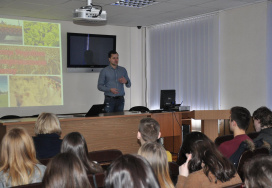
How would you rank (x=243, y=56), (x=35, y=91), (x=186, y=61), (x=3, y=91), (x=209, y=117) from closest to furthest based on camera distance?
(x=209, y=117)
(x=243, y=56)
(x=3, y=91)
(x=35, y=91)
(x=186, y=61)

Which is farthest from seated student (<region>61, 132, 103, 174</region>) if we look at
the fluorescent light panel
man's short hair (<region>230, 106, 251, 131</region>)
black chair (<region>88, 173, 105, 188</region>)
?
the fluorescent light panel

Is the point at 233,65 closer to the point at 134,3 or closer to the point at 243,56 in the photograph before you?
the point at 243,56

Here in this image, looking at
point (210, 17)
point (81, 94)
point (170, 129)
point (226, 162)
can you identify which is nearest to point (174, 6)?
point (210, 17)

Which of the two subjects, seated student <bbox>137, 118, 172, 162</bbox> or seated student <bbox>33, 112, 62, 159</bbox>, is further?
seated student <bbox>33, 112, 62, 159</bbox>

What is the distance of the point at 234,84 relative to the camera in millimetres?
6531

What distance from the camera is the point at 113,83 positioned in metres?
6.44

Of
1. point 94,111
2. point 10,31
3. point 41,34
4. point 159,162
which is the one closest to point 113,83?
point 94,111

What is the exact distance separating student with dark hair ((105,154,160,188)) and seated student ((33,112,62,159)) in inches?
82.0

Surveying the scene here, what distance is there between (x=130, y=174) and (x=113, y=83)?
5.34 m

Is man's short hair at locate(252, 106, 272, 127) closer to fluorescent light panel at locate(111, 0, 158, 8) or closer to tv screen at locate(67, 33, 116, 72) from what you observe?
fluorescent light panel at locate(111, 0, 158, 8)

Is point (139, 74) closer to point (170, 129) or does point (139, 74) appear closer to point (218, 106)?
point (218, 106)

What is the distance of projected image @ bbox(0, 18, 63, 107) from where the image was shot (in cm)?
679

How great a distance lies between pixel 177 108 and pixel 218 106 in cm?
124

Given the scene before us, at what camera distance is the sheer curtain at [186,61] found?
274 inches
